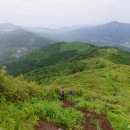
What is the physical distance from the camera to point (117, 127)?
27.2 m

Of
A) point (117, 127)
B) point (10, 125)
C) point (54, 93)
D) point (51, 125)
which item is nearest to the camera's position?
point (10, 125)

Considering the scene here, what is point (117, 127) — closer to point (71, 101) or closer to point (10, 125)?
point (71, 101)

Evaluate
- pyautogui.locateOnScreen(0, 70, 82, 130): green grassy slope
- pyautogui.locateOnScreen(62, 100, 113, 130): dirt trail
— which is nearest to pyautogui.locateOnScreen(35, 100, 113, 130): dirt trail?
pyautogui.locateOnScreen(62, 100, 113, 130): dirt trail

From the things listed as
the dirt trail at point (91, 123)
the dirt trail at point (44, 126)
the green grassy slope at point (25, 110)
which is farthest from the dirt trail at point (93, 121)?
the dirt trail at point (44, 126)

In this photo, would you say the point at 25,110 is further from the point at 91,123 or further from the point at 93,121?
the point at 93,121

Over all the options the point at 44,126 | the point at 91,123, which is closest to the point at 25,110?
the point at 44,126

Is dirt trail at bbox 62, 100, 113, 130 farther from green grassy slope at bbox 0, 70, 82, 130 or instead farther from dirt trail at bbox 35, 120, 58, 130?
dirt trail at bbox 35, 120, 58, 130

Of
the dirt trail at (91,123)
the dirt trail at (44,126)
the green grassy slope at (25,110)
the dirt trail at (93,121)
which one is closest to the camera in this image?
the green grassy slope at (25,110)

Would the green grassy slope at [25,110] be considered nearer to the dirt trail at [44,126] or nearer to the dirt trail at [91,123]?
the dirt trail at [44,126]

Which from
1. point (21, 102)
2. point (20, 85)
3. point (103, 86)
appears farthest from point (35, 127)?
point (103, 86)

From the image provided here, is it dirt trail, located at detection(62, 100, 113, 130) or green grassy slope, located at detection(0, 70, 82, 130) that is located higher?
green grassy slope, located at detection(0, 70, 82, 130)

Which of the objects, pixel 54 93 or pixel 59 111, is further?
pixel 54 93

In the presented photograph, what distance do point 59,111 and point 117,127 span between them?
5.18 meters

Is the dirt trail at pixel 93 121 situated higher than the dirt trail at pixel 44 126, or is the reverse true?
the dirt trail at pixel 44 126
